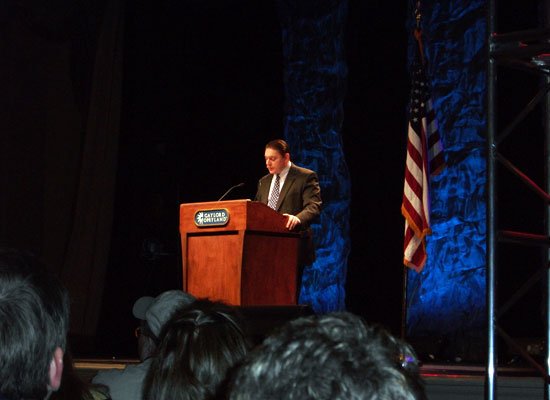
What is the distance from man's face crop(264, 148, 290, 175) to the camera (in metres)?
6.16

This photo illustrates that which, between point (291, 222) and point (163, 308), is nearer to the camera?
point (163, 308)

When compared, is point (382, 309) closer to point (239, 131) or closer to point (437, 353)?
point (437, 353)

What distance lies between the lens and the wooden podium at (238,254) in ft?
16.8

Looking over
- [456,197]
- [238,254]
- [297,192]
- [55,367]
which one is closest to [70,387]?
[55,367]

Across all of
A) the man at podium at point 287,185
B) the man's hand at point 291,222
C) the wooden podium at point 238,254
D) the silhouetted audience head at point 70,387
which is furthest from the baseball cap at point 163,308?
the man at podium at point 287,185

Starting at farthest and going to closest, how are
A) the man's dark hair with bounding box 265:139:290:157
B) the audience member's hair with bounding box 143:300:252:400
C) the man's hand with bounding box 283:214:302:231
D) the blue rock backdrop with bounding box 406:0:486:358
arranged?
the blue rock backdrop with bounding box 406:0:486:358 < the man's dark hair with bounding box 265:139:290:157 < the man's hand with bounding box 283:214:302:231 < the audience member's hair with bounding box 143:300:252:400

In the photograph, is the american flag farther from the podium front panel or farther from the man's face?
the podium front panel

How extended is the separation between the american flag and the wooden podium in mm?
1216

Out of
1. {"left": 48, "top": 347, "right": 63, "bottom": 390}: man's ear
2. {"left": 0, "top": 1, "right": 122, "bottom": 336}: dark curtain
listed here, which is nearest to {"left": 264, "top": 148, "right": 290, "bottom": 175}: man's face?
{"left": 0, "top": 1, "right": 122, "bottom": 336}: dark curtain

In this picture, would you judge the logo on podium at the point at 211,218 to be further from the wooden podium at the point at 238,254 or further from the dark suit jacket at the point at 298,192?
the dark suit jacket at the point at 298,192

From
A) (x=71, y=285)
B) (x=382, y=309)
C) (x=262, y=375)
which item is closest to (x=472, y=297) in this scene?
(x=382, y=309)

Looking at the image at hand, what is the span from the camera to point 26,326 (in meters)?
1.22

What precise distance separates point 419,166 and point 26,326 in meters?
5.41

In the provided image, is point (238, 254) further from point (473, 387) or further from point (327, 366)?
point (327, 366)
